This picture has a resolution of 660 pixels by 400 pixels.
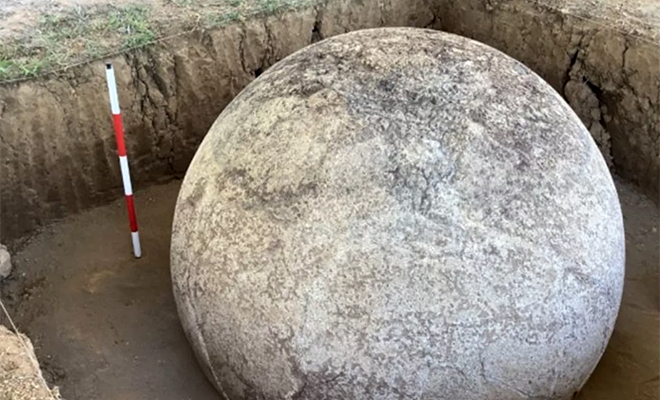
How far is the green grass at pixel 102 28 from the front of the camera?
3.61 metres

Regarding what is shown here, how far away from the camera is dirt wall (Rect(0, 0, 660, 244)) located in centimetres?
361

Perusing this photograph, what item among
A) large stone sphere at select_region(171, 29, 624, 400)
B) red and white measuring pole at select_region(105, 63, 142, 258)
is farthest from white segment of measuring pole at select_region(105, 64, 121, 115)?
large stone sphere at select_region(171, 29, 624, 400)

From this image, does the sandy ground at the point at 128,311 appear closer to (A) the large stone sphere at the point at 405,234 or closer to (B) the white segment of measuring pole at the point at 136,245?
(B) the white segment of measuring pole at the point at 136,245

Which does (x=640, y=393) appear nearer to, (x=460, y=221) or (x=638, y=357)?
(x=638, y=357)

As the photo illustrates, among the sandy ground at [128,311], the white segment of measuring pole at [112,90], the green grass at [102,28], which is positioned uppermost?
the green grass at [102,28]

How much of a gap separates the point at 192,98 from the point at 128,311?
108 cm

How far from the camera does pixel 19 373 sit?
2.18 meters

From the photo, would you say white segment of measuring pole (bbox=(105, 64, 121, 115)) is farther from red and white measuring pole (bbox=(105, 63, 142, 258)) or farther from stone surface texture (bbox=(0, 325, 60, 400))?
stone surface texture (bbox=(0, 325, 60, 400))

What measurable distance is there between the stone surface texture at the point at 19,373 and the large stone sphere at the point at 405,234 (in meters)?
0.58

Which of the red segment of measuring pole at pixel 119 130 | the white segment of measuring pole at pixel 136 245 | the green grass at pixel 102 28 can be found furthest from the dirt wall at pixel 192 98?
the white segment of measuring pole at pixel 136 245

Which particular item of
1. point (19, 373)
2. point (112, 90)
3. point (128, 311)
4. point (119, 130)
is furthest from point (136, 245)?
point (19, 373)

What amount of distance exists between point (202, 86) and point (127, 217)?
70cm

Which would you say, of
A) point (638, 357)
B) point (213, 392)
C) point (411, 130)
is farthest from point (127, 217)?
point (638, 357)

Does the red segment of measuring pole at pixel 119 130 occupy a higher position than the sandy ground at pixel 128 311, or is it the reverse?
the red segment of measuring pole at pixel 119 130
